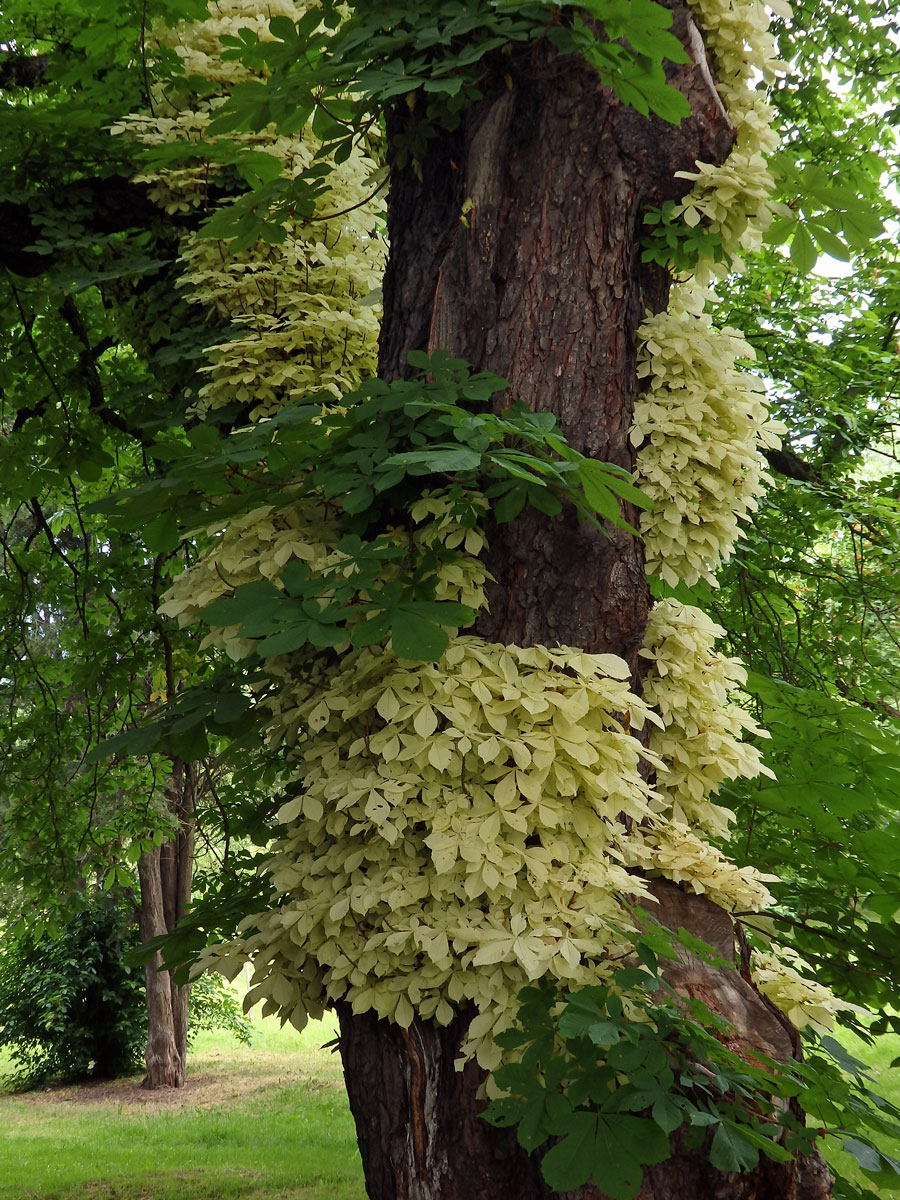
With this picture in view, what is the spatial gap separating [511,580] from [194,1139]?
26.7 feet

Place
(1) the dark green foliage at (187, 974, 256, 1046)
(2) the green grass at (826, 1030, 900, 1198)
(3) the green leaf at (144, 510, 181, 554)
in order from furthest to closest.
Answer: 1. (1) the dark green foliage at (187, 974, 256, 1046)
2. (2) the green grass at (826, 1030, 900, 1198)
3. (3) the green leaf at (144, 510, 181, 554)

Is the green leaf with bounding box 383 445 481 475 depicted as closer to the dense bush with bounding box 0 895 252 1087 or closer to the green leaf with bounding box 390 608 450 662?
the green leaf with bounding box 390 608 450 662

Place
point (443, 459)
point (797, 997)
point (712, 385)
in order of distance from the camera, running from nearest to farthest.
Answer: point (443, 459), point (797, 997), point (712, 385)

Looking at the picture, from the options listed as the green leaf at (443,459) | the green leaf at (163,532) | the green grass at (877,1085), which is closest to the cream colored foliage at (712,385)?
the green leaf at (443,459)

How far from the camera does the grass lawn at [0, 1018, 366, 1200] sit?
6.64m

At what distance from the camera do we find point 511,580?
2.29 metres

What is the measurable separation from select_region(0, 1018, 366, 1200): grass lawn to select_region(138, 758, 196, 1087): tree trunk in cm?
30

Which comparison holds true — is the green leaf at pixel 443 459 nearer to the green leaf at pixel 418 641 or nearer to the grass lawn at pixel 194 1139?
the green leaf at pixel 418 641

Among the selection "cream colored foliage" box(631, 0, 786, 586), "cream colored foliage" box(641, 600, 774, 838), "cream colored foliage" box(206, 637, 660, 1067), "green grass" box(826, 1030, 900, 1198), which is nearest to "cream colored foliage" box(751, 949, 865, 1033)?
"cream colored foliage" box(641, 600, 774, 838)

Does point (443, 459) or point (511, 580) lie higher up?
point (443, 459)

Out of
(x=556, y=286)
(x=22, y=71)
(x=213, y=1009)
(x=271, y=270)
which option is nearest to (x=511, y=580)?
(x=556, y=286)

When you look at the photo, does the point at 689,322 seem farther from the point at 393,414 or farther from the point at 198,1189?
the point at 198,1189

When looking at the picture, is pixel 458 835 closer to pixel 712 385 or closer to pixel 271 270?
pixel 712 385

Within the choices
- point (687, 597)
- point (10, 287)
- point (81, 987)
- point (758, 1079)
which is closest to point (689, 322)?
point (687, 597)
